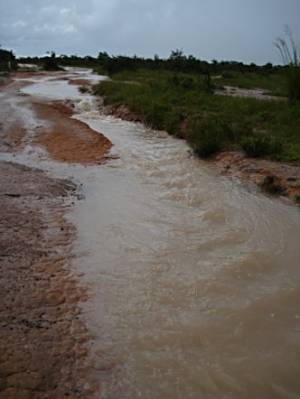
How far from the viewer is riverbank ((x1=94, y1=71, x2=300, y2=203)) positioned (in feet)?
27.5

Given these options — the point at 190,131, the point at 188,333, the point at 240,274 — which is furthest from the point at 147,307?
the point at 190,131

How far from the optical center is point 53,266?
4766 mm

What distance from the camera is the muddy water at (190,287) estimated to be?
3.33m

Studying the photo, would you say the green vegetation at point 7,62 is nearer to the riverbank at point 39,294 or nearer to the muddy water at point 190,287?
the riverbank at point 39,294

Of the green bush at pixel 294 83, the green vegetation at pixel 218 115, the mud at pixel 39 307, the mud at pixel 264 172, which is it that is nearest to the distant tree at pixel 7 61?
the green vegetation at pixel 218 115

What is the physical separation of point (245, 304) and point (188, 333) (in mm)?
768

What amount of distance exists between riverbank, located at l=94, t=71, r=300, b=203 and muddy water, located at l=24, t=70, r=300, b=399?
738 mm

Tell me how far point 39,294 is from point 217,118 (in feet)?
28.3

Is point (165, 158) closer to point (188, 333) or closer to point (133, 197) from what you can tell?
point (133, 197)

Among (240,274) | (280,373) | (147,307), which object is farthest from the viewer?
(240,274)

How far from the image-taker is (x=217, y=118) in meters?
11.8

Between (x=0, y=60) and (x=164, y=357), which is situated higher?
(x=0, y=60)

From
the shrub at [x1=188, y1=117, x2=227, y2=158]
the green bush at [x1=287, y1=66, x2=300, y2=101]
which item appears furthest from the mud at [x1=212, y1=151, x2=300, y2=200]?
the green bush at [x1=287, y1=66, x2=300, y2=101]

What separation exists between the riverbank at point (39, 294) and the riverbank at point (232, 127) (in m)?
3.52
